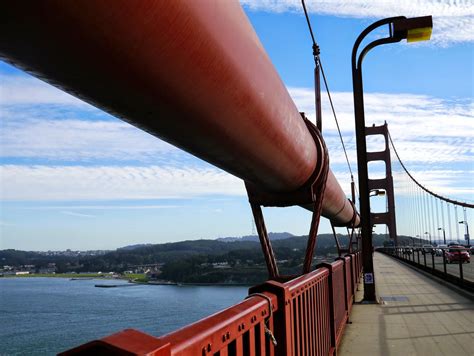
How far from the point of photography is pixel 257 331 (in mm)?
2426

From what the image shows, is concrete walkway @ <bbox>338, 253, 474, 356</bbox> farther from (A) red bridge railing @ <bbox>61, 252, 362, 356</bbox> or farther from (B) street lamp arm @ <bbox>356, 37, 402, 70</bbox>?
(B) street lamp arm @ <bbox>356, 37, 402, 70</bbox>

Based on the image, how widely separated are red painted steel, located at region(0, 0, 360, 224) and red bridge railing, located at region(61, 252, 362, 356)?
730 millimetres

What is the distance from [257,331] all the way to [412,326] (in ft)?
18.7

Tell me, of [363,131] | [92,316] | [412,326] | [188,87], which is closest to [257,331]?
[188,87]

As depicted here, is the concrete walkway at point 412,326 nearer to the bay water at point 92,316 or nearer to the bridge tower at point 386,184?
the bay water at point 92,316

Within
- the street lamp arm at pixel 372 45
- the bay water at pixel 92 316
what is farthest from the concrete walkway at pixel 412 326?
the bay water at pixel 92 316

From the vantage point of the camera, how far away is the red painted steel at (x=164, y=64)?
3.78ft

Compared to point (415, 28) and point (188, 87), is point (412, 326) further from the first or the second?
point (188, 87)

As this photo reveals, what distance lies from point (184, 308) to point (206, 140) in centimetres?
5188

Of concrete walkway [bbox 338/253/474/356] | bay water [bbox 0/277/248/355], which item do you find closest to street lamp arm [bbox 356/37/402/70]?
concrete walkway [bbox 338/253/474/356]

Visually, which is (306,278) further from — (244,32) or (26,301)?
(26,301)

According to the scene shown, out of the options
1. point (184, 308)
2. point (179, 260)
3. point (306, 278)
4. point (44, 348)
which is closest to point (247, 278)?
point (184, 308)

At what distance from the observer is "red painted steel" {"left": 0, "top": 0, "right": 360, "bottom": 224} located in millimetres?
1152

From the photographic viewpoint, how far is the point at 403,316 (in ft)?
27.0
